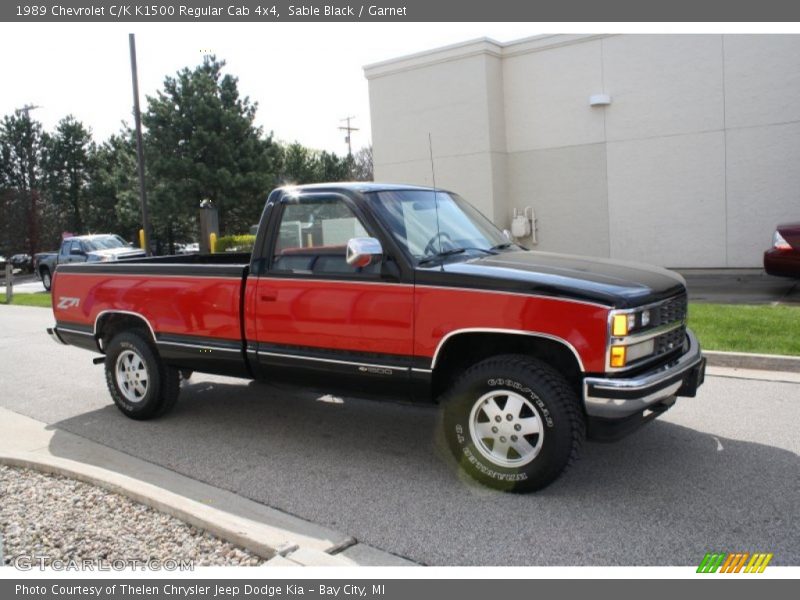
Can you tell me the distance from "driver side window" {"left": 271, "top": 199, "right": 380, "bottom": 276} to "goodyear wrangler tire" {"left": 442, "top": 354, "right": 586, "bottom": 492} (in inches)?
44.7

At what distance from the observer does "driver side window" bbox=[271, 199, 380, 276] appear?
5.00 metres

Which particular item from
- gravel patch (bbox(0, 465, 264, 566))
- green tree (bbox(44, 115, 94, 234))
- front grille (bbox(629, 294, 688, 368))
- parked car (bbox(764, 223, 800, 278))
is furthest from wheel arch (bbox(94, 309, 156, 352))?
green tree (bbox(44, 115, 94, 234))

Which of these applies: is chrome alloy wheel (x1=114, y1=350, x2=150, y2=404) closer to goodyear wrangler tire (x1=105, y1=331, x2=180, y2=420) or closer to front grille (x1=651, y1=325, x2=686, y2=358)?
goodyear wrangler tire (x1=105, y1=331, x2=180, y2=420)

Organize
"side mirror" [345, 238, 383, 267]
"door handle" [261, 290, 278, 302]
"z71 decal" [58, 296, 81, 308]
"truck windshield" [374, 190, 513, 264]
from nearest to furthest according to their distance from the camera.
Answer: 1. "side mirror" [345, 238, 383, 267]
2. "truck windshield" [374, 190, 513, 264]
3. "door handle" [261, 290, 278, 302]
4. "z71 decal" [58, 296, 81, 308]

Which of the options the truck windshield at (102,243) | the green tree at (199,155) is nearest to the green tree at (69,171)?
the green tree at (199,155)

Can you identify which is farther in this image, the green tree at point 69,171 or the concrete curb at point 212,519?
the green tree at point 69,171

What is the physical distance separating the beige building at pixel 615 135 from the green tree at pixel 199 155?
1754cm

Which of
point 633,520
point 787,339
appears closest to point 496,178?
point 787,339

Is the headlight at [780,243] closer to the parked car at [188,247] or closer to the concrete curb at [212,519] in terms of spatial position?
the concrete curb at [212,519]

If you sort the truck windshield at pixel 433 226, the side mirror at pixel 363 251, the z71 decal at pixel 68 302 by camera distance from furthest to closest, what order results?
the z71 decal at pixel 68 302 → the truck windshield at pixel 433 226 → the side mirror at pixel 363 251

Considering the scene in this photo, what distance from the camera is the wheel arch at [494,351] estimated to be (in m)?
4.29

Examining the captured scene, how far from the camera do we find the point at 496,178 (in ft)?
57.5

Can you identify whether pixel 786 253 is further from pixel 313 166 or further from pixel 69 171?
pixel 69 171

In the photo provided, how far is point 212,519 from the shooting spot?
12.5ft
